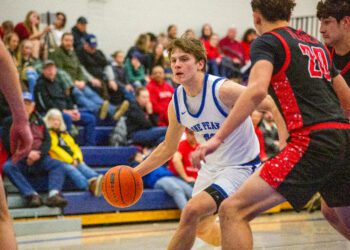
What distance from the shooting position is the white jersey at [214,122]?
5379 mm

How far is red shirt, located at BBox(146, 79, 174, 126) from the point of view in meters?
11.8

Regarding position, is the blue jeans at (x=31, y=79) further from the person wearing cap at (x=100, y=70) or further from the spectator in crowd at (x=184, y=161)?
the spectator in crowd at (x=184, y=161)

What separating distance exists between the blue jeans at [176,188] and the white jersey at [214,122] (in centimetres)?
451

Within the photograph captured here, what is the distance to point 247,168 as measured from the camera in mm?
5418

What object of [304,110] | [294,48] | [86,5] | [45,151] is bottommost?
[45,151]

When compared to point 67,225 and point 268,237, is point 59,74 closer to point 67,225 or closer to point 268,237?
point 67,225

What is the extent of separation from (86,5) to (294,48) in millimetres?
10570

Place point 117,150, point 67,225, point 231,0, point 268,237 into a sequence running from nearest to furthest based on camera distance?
point 268,237
point 67,225
point 117,150
point 231,0

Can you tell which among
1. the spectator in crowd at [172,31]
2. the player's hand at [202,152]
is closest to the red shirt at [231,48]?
the spectator in crowd at [172,31]

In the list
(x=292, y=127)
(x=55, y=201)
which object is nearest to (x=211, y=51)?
(x=55, y=201)

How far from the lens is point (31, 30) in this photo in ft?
40.3

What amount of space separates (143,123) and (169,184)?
4.71ft

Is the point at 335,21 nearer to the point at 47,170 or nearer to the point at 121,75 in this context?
the point at 47,170

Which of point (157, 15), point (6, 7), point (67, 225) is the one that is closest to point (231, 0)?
point (157, 15)
